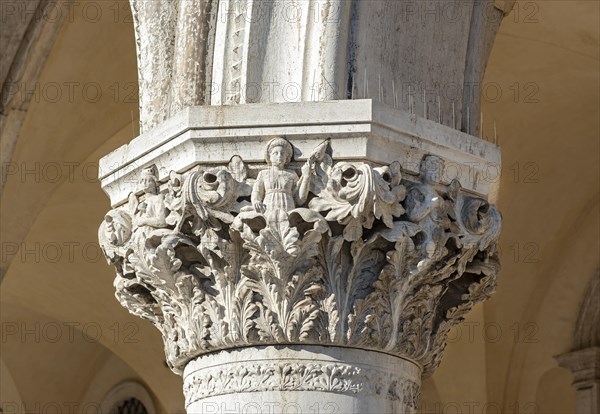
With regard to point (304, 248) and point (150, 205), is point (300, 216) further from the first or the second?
point (150, 205)

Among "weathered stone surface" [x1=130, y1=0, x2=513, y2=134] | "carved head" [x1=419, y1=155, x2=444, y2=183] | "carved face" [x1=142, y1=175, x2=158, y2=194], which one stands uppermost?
"weathered stone surface" [x1=130, y1=0, x2=513, y2=134]

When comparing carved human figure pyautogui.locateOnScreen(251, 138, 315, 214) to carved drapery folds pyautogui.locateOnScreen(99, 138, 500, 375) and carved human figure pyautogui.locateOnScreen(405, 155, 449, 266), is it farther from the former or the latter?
carved human figure pyautogui.locateOnScreen(405, 155, 449, 266)

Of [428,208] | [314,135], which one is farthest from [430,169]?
[314,135]

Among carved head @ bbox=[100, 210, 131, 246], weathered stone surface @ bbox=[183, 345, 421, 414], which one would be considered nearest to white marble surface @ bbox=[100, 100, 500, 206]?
carved head @ bbox=[100, 210, 131, 246]

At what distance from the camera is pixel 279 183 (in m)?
3.88

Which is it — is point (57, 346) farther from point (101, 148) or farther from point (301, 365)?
point (301, 365)

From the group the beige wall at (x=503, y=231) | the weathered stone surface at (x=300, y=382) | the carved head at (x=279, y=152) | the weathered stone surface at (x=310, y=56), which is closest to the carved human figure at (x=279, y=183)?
the carved head at (x=279, y=152)

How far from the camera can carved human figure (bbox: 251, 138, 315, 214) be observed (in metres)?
3.88

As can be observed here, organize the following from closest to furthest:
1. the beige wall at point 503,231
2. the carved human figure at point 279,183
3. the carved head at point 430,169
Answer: the carved human figure at point 279,183 < the carved head at point 430,169 < the beige wall at point 503,231

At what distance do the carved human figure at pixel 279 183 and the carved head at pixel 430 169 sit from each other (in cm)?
33

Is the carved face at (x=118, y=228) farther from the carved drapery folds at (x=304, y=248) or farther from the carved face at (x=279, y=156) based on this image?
the carved face at (x=279, y=156)

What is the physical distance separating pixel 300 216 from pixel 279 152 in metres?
0.18

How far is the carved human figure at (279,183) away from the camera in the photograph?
3.88 m

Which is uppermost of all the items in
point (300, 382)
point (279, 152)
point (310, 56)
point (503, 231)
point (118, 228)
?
point (503, 231)
